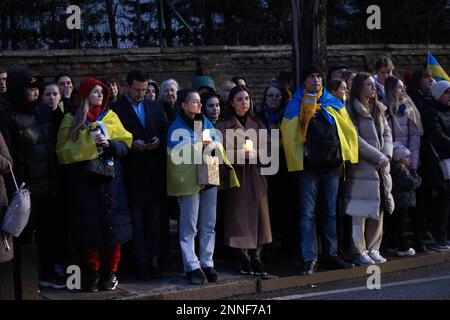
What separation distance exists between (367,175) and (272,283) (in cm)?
164

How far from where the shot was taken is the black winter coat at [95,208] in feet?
22.7

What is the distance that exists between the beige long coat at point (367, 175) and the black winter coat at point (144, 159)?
2.08 metres

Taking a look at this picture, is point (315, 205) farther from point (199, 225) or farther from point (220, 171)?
point (199, 225)

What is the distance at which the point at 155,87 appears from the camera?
9039mm

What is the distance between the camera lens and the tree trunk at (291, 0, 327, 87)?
30.0ft

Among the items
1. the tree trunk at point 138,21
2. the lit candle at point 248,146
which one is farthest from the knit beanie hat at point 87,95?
the tree trunk at point 138,21

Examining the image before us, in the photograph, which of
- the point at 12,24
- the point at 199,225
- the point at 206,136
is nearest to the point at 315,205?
the point at 199,225

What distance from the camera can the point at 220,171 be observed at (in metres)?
7.63

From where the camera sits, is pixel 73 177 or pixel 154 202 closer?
pixel 73 177

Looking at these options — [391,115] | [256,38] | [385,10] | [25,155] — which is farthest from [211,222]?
[385,10]

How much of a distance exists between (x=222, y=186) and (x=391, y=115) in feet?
7.53

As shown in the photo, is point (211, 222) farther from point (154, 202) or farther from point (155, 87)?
point (155, 87)

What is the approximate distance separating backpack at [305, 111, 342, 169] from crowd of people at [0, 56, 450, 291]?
1 cm
